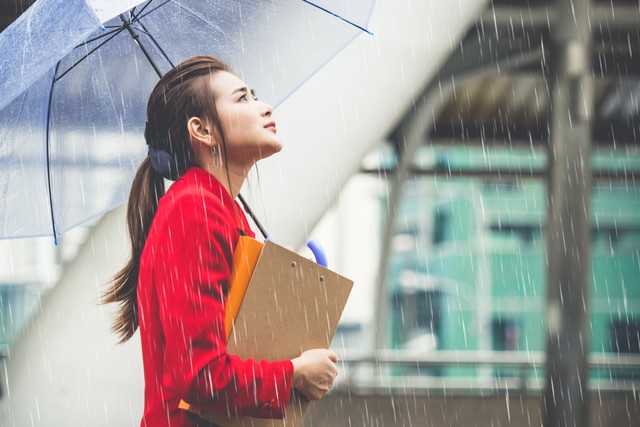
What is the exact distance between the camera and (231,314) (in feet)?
6.66

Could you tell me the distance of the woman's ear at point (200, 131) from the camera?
226 cm

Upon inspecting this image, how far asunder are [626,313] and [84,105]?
2707 centimetres

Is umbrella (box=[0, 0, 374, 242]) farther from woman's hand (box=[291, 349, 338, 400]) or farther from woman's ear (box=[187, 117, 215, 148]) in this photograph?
woman's hand (box=[291, 349, 338, 400])

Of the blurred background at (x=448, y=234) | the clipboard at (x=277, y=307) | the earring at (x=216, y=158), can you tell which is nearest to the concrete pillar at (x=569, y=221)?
the blurred background at (x=448, y=234)

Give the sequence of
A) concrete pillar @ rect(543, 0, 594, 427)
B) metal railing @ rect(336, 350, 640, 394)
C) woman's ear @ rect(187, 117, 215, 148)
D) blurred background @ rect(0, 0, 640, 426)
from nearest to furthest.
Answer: woman's ear @ rect(187, 117, 215, 148) < blurred background @ rect(0, 0, 640, 426) < concrete pillar @ rect(543, 0, 594, 427) < metal railing @ rect(336, 350, 640, 394)

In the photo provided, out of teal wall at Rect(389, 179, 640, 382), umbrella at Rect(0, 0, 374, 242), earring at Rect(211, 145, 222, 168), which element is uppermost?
teal wall at Rect(389, 179, 640, 382)

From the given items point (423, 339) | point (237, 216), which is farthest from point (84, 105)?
point (423, 339)

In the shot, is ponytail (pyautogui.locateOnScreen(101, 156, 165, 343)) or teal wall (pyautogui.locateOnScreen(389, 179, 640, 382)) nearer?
ponytail (pyautogui.locateOnScreen(101, 156, 165, 343))

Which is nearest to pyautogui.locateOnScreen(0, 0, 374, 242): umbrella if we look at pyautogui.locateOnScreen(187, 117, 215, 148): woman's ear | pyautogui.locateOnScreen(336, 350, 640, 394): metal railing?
pyautogui.locateOnScreen(187, 117, 215, 148): woman's ear

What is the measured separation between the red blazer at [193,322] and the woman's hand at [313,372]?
4cm

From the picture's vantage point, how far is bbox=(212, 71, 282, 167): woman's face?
7.46ft

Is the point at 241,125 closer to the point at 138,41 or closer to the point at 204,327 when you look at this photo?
the point at 204,327

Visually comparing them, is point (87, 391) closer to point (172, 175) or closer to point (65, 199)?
point (65, 199)

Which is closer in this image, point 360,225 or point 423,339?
point 360,225
